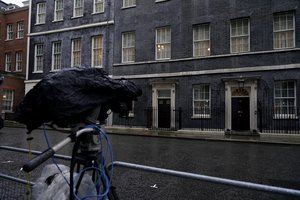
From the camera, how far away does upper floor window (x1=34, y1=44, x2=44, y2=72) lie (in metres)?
29.0

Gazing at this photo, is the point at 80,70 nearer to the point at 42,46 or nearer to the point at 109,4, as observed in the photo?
the point at 109,4

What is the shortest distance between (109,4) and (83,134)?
24.7m

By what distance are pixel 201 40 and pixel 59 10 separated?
16.7 meters

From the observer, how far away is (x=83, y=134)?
2311mm

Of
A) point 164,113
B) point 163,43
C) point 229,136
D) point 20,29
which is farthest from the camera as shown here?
point 20,29

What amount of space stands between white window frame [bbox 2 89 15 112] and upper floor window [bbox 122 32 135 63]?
608 inches

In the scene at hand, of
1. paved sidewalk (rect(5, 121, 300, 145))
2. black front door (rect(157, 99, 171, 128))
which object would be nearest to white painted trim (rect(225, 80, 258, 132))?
paved sidewalk (rect(5, 121, 300, 145))

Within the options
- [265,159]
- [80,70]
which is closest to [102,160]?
[80,70]

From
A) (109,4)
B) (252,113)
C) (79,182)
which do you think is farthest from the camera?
(109,4)

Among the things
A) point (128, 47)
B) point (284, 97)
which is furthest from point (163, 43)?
point (284, 97)

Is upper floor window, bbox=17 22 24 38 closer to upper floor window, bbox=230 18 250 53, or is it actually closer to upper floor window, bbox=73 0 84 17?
A: upper floor window, bbox=73 0 84 17

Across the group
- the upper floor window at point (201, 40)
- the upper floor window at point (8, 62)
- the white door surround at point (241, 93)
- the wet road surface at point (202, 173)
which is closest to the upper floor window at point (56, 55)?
the upper floor window at point (8, 62)

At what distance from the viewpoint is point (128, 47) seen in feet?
78.0

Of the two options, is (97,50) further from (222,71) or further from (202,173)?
(202,173)
